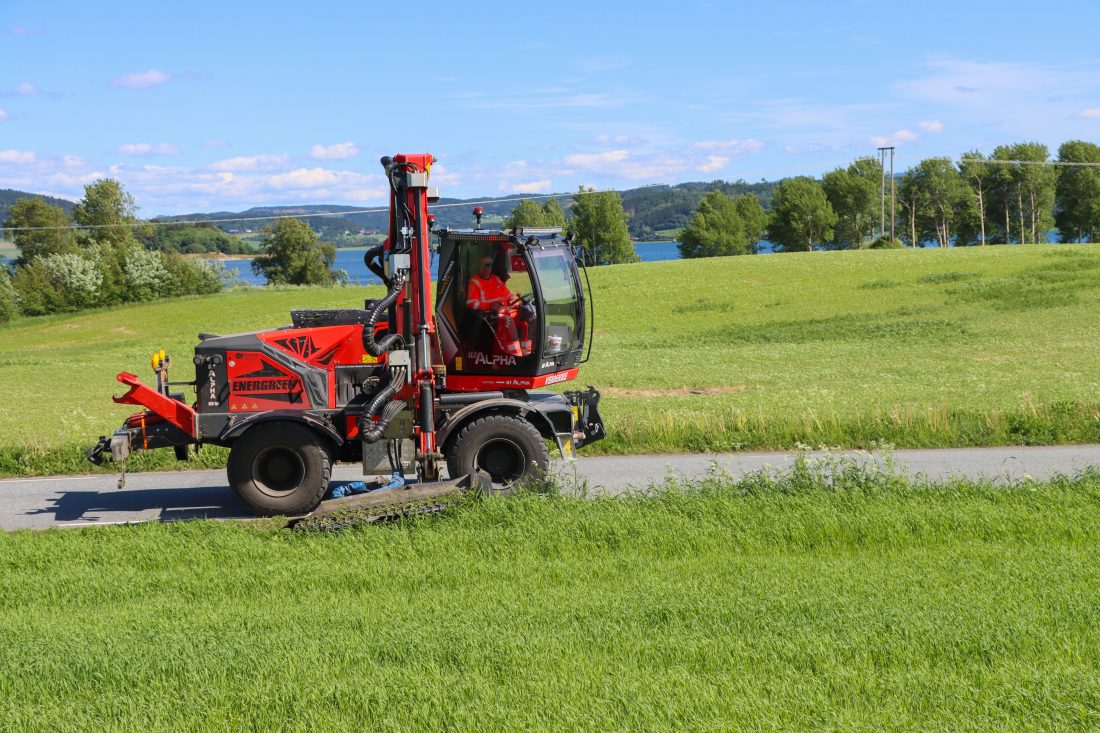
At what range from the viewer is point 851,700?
531 centimetres

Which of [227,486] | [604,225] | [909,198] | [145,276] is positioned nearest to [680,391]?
[227,486]

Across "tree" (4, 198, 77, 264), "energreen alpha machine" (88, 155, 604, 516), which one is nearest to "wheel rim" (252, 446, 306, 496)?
"energreen alpha machine" (88, 155, 604, 516)

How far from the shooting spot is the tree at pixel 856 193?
112m

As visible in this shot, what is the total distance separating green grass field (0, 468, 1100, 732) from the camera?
5.33m

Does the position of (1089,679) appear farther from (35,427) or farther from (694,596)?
(35,427)

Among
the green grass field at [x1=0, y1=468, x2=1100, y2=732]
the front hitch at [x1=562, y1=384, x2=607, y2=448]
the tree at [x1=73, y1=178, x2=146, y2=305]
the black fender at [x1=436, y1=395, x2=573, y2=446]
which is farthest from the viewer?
the tree at [x1=73, y1=178, x2=146, y2=305]

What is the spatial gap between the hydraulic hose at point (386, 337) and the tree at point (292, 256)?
103204 mm

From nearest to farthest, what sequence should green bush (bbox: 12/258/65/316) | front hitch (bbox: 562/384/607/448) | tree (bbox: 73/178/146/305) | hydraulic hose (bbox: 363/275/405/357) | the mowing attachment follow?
1. the mowing attachment
2. hydraulic hose (bbox: 363/275/405/357)
3. front hitch (bbox: 562/384/607/448)
4. green bush (bbox: 12/258/65/316)
5. tree (bbox: 73/178/146/305)

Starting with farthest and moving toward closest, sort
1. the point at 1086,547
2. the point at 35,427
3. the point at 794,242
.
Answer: the point at 794,242 → the point at 35,427 → the point at 1086,547

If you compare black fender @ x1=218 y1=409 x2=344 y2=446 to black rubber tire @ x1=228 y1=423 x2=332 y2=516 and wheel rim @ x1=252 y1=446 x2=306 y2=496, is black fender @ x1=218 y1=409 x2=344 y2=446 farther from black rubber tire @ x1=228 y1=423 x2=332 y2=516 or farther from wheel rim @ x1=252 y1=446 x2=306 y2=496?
wheel rim @ x1=252 y1=446 x2=306 y2=496

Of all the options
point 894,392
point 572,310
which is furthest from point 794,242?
point 572,310

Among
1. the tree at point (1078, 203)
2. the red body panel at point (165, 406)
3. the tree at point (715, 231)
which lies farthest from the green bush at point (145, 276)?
the tree at point (1078, 203)

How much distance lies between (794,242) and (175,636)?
362 ft

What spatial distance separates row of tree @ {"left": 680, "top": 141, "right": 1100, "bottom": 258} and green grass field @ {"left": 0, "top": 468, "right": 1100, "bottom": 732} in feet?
343
